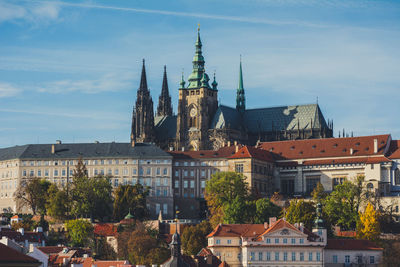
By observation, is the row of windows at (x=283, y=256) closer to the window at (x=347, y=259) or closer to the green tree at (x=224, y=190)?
the window at (x=347, y=259)

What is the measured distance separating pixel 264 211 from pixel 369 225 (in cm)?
1484

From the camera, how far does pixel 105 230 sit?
466 feet

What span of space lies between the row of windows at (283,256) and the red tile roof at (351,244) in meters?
2.59

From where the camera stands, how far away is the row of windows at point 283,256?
117m

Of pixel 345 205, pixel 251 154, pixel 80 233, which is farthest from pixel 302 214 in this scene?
pixel 80 233

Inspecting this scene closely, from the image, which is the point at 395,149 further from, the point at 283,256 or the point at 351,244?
the point at 283,256

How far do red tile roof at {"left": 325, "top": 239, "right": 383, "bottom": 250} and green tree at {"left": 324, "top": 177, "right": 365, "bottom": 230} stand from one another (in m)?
20.0

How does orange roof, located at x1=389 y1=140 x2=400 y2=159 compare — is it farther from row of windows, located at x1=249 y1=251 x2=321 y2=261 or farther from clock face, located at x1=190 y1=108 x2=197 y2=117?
clock face, located at x1=190 y1=108 x2=197 y2=117

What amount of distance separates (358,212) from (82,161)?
4930cm

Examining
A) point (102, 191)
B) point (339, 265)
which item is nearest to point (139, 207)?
point (102, 191)

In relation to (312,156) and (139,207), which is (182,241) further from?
(312,156)

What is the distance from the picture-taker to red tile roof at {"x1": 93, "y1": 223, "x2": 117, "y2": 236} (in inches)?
5536

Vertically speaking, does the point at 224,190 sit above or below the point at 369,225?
above

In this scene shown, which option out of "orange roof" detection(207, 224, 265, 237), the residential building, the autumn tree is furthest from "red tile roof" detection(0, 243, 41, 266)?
the residential building
